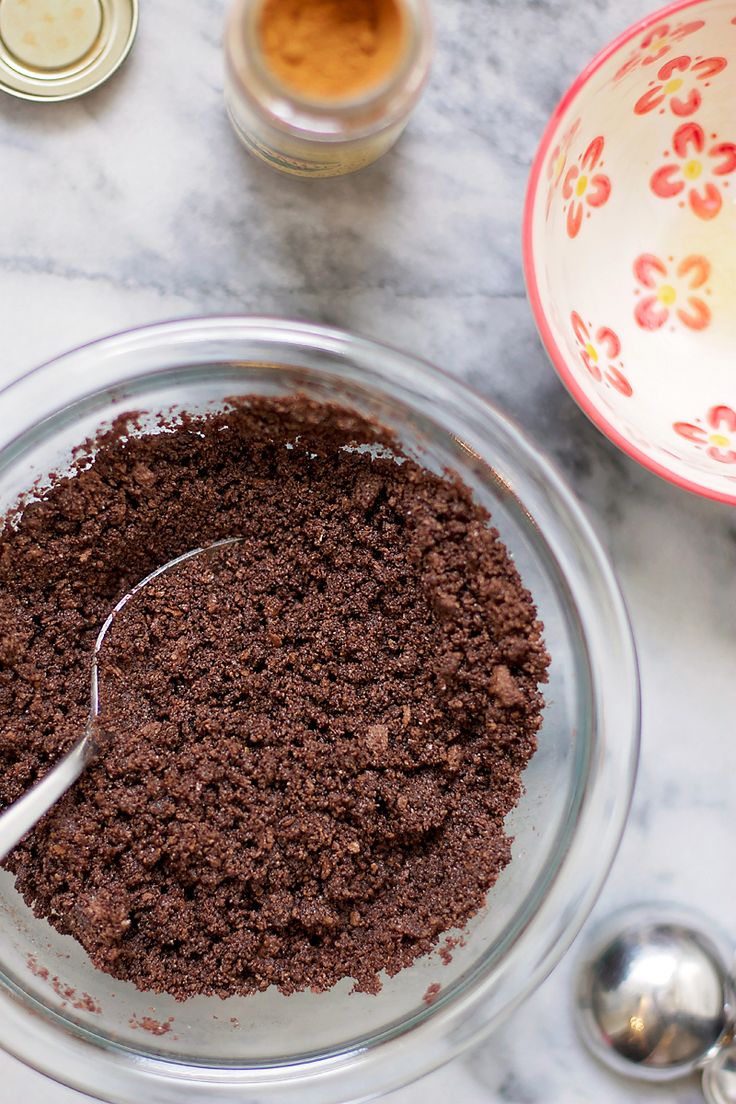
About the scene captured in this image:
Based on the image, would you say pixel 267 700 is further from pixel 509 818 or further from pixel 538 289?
pixel 538 289

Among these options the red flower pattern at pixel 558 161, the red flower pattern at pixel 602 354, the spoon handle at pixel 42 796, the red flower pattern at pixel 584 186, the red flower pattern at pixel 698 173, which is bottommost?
the spoon handle at pixel 42 796

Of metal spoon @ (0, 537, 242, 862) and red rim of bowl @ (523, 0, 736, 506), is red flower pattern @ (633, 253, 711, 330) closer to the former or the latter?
red rim of bowl @ (523, 0, 736, 506)

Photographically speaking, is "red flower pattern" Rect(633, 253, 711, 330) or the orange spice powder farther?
"red flower pattern" Rect(633, 253, 711, 330)

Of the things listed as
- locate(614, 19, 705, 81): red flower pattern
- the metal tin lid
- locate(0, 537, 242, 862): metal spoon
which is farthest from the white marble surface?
locate(0, 537, 242, 862): metal spoon

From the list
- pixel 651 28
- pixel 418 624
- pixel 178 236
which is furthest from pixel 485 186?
pixel 418 624

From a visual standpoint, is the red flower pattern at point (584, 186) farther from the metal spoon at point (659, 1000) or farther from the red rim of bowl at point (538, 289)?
the metal spoon at point (659, 1000)

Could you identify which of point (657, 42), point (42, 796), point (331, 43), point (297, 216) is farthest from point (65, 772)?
point (657, 42)

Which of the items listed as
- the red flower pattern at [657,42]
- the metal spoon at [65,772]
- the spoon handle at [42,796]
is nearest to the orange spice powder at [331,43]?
the red flower pattern at [657,42]
